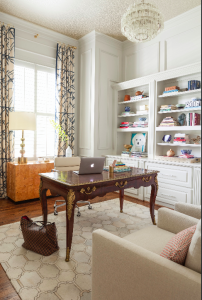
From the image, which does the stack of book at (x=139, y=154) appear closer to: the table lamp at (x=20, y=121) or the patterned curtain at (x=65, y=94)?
the patterned curtain at (x=65, y=94)

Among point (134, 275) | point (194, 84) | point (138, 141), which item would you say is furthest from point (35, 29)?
point (134, 275)

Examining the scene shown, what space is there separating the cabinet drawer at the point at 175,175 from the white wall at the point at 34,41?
3.15 metres

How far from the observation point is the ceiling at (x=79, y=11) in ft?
12.0

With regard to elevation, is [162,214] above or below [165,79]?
below

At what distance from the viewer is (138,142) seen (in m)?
4.82

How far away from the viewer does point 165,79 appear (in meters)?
3.98

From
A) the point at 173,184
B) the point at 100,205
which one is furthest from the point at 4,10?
the point at 173,184

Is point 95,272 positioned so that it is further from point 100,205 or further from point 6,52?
point 6,52

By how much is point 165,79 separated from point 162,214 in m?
2.88

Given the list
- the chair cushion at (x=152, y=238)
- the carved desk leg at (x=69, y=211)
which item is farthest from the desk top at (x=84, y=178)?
the chair cushion at (x=152, y=238)

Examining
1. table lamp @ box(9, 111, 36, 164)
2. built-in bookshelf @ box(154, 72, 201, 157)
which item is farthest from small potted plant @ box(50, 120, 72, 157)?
built-in bookshelf @ box(154, 72, 201, 157)

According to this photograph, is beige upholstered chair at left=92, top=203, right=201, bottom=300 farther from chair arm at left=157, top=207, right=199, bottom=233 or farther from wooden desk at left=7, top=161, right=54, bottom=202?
wooden desk at left=7, top=161, right=54, bottom=202

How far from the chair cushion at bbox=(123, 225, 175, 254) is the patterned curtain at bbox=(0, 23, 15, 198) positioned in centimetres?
312

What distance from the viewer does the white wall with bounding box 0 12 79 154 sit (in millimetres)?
4230
